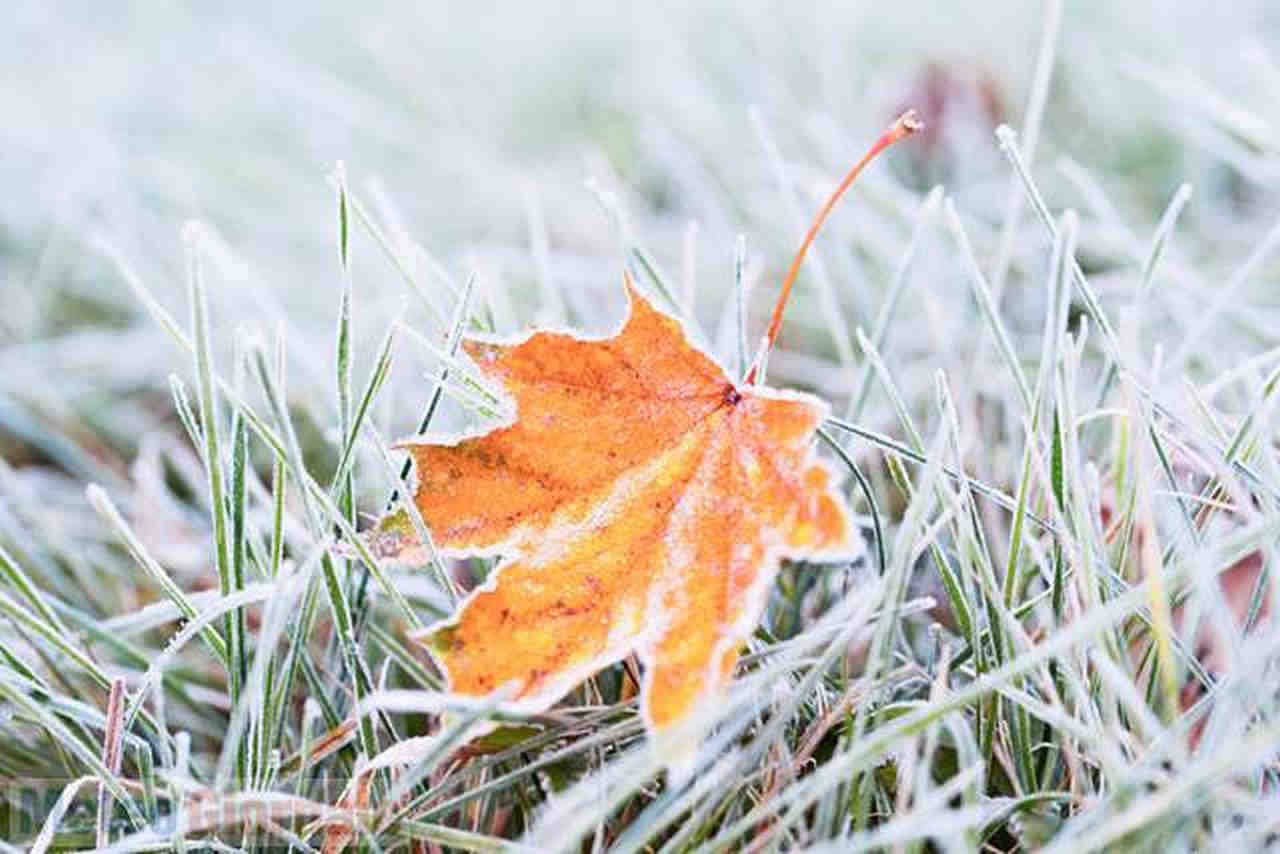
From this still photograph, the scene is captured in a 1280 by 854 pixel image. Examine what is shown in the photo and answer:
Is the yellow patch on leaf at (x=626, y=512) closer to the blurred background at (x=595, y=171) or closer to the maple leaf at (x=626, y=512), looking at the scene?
the maple leaf at (x=626, y=512)

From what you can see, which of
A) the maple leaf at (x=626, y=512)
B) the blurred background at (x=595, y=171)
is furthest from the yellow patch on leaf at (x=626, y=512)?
the blurred background at (x=595, y=171)

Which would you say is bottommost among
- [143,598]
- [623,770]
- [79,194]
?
[143,598]

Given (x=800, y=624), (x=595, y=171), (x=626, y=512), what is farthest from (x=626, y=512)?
(x=595, y=171)

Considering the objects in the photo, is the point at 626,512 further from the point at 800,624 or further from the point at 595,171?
the point at 595,171

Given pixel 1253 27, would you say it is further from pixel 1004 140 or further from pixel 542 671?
pixel 542 671

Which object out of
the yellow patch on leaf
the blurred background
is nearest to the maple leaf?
the yellow patch on leaf

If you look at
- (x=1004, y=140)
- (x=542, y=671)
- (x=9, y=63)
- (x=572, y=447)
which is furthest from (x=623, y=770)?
(x=9, y=63)

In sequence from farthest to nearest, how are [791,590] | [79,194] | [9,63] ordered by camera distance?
[9,63] → [79,194] → [791,590]
